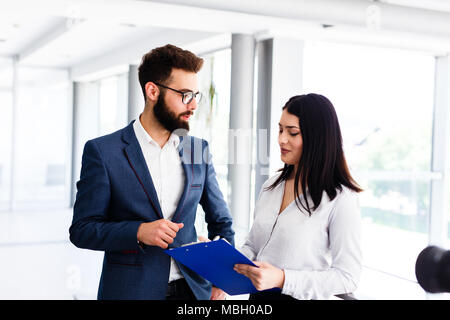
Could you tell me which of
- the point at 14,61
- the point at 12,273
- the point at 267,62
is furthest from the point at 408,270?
the point at 14,61

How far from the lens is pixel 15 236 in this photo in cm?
598

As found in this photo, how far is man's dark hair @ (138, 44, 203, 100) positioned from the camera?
1733 mm

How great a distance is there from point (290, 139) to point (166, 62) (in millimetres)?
536

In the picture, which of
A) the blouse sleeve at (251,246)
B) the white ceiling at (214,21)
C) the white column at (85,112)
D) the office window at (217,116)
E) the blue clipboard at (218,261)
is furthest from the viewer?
the white column at (85,112)

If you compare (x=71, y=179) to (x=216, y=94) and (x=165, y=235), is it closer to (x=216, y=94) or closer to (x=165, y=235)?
(x=216, y=94)

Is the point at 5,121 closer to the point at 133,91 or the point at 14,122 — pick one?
the point at 14,122

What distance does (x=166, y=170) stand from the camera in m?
1.74

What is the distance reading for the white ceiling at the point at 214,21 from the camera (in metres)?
3.40

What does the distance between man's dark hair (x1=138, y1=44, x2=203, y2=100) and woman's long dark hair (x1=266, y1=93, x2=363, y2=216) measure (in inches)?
17.3

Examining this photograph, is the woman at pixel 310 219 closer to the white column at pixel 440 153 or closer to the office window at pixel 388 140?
the office window at pixel 388 140

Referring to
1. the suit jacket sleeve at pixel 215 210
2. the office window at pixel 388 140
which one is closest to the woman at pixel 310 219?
the suit jacket sleeve at pixel 215 210

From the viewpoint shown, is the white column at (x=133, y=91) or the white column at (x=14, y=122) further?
the white column at (x=14, y=122)

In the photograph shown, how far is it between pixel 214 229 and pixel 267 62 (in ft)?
9.11

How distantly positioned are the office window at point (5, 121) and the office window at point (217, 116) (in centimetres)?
259
